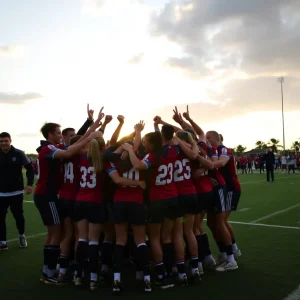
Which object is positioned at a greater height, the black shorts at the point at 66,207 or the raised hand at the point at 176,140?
the raised hand at the point at 176,140

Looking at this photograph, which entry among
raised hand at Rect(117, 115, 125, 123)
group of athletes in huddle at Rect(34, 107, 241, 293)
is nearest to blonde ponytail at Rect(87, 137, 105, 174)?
group of athletes in huddle at Rect(34, 107, 241, 293)

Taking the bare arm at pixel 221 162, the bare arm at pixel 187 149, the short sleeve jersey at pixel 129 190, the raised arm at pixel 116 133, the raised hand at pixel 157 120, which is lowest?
the short sleeve jersey at pixel 129 190

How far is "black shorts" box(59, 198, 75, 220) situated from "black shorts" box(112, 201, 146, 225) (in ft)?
2.40

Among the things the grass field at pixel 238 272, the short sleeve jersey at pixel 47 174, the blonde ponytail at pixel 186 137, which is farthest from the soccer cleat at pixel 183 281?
the short sleeve jersey at pixel 47 174

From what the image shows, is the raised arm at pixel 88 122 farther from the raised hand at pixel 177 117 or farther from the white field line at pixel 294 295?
the white field line at pixel 294 295

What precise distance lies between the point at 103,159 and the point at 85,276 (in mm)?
1796

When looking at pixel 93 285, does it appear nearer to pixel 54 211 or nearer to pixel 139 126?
pixel 54 211

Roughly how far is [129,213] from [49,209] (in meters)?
1.19

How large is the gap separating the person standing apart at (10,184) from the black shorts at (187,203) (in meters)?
3.29

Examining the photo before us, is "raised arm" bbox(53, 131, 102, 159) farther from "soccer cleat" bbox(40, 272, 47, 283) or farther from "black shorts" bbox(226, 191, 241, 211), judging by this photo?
"black shorts" bbox(226, 191, 241, 211)

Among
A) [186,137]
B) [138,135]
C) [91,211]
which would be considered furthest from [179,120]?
[91,211]

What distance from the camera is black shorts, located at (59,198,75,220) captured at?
200 inches

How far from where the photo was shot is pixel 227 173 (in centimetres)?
605

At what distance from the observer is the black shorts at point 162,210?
4785mm
